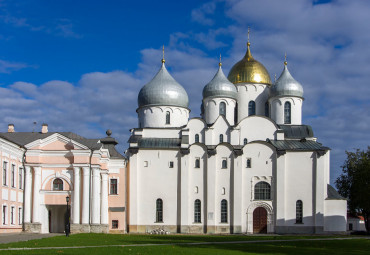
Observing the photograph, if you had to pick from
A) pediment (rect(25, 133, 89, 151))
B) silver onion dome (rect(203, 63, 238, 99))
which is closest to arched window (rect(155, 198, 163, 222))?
pediment (rect(25, 133, 89, 151))

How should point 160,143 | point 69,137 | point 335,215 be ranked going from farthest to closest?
point 160,143 → point 335,215 → point 69,137

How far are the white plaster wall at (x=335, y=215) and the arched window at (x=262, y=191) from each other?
530cm

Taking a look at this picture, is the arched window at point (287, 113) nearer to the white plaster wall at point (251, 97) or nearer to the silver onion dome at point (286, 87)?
the silver onion dome at point (286, 87)

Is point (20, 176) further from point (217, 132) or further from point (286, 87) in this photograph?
point (286, 87)

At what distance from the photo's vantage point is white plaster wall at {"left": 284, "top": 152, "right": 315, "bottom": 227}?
51.8 m

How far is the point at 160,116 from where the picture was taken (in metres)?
56.0

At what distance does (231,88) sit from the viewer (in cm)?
5728

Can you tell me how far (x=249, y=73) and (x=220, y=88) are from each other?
4124 mm

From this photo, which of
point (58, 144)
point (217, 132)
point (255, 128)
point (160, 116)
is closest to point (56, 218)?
point (58, 144)

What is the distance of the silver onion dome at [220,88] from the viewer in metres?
56.9

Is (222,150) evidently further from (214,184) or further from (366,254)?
(366,254)

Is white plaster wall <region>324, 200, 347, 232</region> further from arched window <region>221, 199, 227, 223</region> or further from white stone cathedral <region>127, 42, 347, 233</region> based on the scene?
arched window <region>221, 199, 227, 223</region>

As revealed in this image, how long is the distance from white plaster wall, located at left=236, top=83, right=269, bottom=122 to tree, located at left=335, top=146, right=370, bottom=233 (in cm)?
1095

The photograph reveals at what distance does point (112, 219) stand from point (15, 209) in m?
11.0
